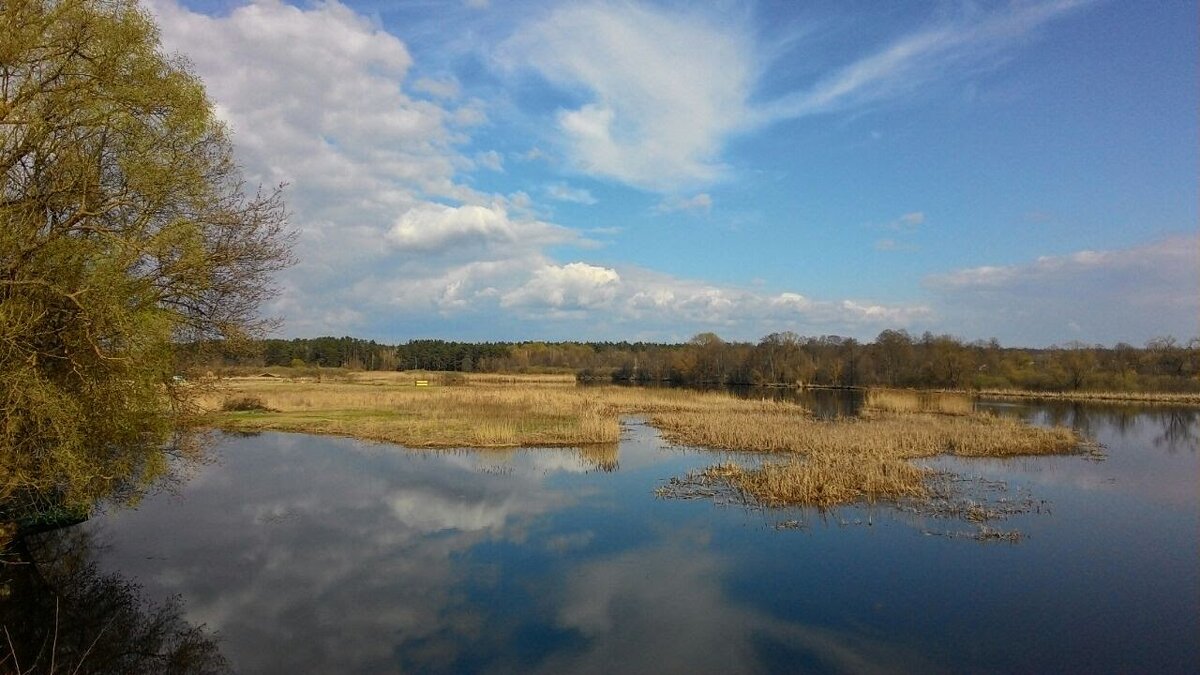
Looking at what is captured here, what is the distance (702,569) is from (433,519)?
254 inches

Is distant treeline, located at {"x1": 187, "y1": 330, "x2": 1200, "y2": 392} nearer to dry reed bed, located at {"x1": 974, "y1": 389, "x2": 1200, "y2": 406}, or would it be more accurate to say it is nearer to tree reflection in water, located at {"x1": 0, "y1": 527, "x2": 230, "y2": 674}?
dry reed bed, located at {"x1": 974, "y1": 389, "x2": 1200, "y2": 406}

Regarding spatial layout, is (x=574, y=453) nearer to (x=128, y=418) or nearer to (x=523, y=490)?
(x=523, y=490)

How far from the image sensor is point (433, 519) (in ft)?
50.1

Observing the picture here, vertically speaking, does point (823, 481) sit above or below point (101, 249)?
below

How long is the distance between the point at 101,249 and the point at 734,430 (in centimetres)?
2338

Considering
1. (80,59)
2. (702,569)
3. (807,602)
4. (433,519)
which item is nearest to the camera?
(80,59)

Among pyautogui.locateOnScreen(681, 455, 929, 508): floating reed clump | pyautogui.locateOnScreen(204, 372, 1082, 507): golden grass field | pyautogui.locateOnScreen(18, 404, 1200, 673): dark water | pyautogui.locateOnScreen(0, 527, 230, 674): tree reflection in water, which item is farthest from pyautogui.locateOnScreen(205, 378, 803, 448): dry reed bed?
pyautogui.locateOnScreen(0, 527, 230, 674): tree reflection in water

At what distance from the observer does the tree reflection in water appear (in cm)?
827

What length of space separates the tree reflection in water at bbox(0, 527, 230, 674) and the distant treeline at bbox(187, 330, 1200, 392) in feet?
132

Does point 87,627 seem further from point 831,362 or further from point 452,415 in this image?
point 831,362

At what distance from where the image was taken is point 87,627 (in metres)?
9.28

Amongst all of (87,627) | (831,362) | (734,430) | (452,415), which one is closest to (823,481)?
(734,430)

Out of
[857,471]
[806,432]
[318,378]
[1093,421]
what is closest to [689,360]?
[318,378]

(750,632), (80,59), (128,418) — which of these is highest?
(80,59)
